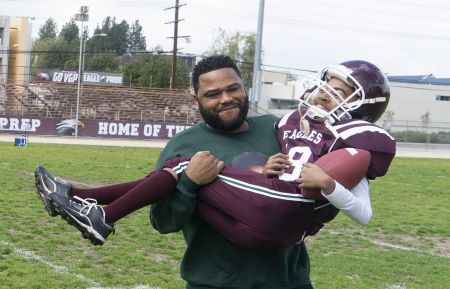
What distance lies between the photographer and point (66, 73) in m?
57.2

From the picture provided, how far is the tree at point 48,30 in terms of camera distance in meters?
132

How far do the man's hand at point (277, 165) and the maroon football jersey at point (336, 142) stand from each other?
0.03m

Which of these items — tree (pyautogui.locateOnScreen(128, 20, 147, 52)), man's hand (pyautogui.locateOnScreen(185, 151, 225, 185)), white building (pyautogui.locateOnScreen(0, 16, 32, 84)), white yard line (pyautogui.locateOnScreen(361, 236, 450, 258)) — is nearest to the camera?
man's hand (pyautogui.locateOnScreen(185, 151, 225, 185))

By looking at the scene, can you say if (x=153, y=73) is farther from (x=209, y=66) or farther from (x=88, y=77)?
(x=209, y=66)

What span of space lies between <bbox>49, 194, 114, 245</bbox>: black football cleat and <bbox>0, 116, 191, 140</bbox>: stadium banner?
31.9 metres

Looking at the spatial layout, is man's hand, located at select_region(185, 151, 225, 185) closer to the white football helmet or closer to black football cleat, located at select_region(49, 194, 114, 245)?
black football cleat, located at select_region(49, 194, 114, 245)

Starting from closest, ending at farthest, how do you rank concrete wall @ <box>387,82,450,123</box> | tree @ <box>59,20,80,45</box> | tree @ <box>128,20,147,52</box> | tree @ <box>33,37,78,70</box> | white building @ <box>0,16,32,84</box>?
1. white building @ <box>0,16,32,84</box>
2. concrete wall @ <box>387,82,450,123</box>
3. tree @ <box>33,37,78,70</box>
4. tree @ <box>59,20,80,45</box>
5. tree @ <box>128,20,147,52</box>

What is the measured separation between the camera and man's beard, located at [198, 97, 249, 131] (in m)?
2.60

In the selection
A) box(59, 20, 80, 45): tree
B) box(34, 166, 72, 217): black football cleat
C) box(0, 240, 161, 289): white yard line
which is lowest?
box(0, 240, 161, 289): white yard line

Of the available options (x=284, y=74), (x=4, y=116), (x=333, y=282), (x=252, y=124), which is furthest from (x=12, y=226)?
(x=284, y=74)

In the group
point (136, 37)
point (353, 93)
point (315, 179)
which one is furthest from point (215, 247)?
point (136, 37)

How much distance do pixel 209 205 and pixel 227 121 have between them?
34 centimetres

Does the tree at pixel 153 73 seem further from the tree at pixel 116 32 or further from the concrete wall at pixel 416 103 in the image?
the tree at pixel 116 32

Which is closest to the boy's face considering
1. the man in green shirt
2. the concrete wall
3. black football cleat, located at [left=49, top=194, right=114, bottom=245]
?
the man in green shirt
